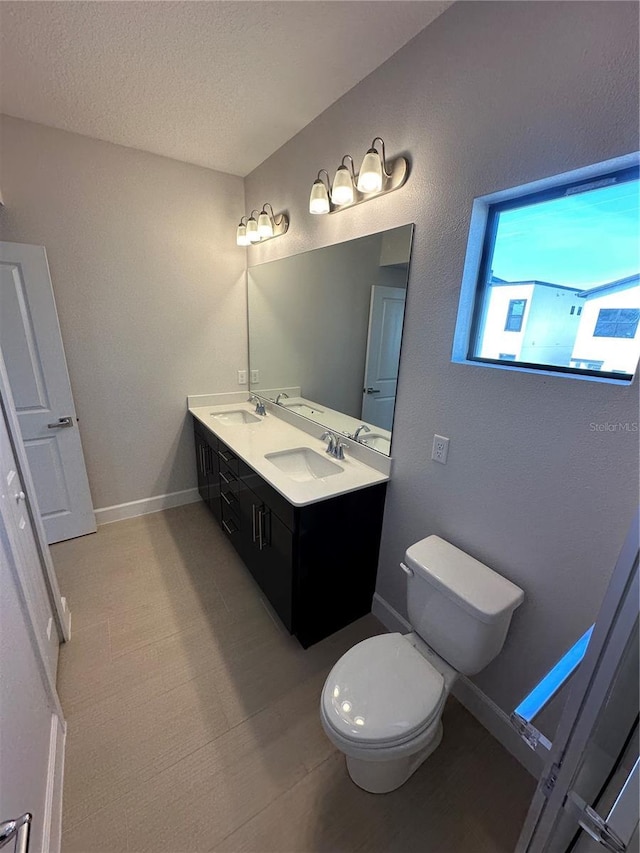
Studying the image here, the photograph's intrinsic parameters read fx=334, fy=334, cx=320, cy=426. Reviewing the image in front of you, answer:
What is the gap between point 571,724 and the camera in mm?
658

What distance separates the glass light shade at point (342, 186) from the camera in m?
1.46

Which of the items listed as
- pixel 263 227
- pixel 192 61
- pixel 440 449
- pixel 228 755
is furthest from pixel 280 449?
pixel 192 61

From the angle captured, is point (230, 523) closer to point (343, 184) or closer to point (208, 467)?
point (208, 467)

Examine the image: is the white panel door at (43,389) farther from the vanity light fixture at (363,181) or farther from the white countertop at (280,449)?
the vanity light fixture at (363,181)

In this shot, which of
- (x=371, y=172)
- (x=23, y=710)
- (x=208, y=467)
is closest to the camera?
(x=23, y=710)

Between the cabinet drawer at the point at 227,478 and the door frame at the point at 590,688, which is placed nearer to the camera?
the door frame at the point at 590,688

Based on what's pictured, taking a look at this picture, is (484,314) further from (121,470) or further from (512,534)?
(121,470)

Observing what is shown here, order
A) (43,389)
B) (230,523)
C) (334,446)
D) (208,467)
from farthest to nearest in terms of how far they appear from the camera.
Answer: (208,467) < (230,523) < (43,389) < (334,446)

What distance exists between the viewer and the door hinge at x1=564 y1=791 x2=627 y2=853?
2.04 feet

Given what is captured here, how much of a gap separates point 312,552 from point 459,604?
0.62m

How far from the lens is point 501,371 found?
1145 mm

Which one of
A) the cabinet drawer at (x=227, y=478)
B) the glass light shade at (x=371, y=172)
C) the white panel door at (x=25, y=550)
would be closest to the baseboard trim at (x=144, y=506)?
the cabinet drawer at (x=227, y=478)

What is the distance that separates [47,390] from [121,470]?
77 centimetres

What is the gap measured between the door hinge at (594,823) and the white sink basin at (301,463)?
136cm
